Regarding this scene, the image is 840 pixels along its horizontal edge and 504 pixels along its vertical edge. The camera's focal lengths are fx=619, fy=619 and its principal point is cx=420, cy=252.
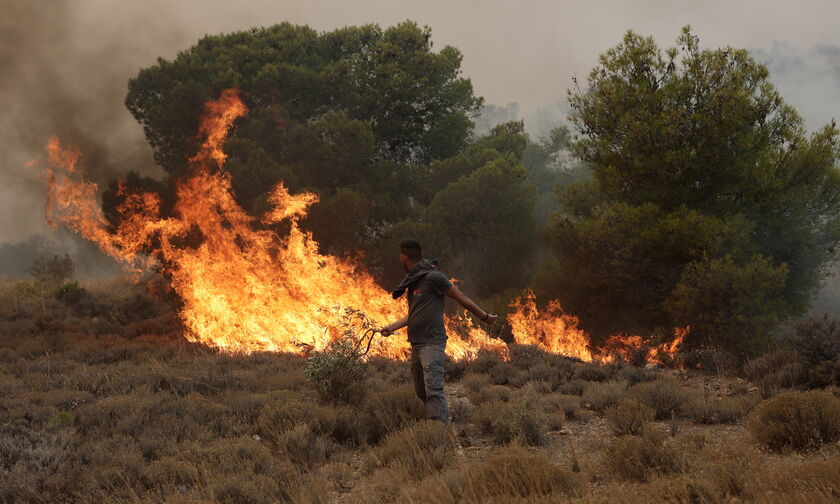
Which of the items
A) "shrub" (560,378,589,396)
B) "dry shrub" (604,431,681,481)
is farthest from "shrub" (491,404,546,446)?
"shrub" (560,378,589,396)

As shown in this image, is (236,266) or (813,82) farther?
(813,82)

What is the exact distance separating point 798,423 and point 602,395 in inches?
130

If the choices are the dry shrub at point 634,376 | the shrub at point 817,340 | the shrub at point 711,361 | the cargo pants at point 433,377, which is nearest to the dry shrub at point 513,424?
the cargo pants at point 433,377

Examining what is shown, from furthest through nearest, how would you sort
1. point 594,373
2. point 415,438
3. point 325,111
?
point 325,111
point 594,373
point 415,438

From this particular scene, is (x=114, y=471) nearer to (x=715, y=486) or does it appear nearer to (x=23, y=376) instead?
(x=715, y=486)

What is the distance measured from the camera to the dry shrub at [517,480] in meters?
4.56

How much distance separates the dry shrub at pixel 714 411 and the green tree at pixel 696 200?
843cm

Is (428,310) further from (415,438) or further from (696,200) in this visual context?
(696,200)

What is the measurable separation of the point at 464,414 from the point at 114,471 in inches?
174

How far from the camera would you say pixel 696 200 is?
696 inches

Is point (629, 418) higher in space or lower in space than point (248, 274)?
lower

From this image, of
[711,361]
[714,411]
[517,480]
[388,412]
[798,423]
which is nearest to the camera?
[517,480]

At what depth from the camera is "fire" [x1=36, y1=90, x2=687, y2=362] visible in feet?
53.3

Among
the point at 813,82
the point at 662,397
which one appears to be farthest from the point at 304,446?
the point at 813,82
